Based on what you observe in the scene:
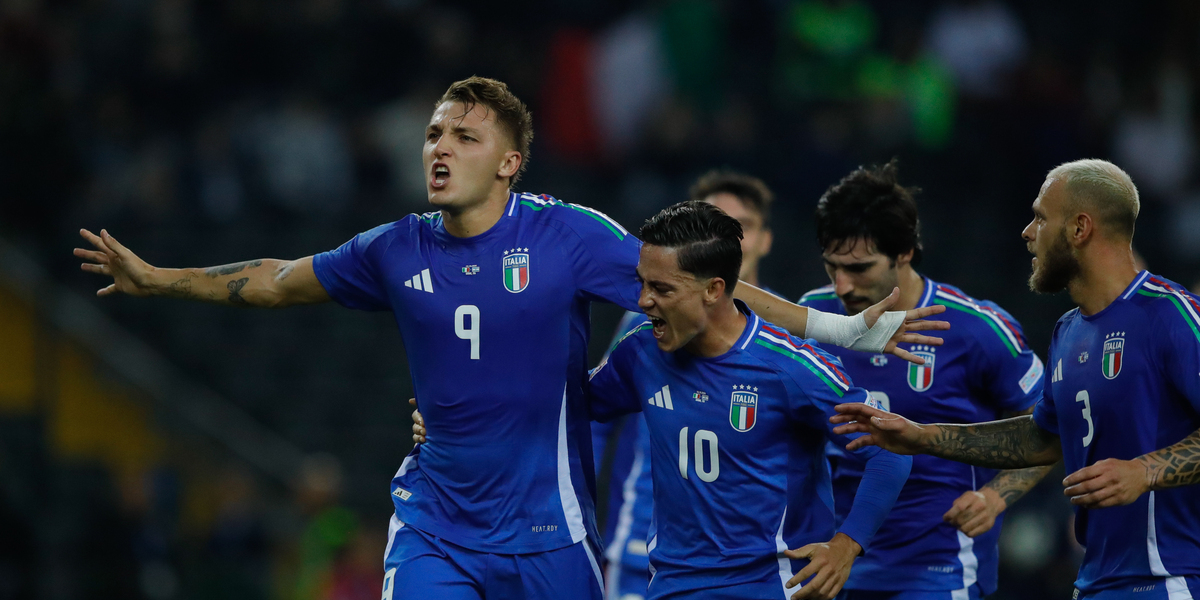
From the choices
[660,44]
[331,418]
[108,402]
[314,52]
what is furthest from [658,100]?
[108,402]

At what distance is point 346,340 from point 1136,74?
30.3 ft

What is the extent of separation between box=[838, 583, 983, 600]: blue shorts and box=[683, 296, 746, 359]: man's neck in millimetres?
1473

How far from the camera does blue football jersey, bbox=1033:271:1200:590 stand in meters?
4.34

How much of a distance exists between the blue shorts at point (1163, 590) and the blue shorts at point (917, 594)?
110cm

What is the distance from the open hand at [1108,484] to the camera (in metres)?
3.98

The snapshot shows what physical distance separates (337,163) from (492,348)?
9.56m

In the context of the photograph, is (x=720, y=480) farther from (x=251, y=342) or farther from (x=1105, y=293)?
(x=251, y=342)

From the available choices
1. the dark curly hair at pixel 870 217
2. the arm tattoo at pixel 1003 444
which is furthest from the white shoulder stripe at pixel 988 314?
the arm tattoo at pixel 1003 444

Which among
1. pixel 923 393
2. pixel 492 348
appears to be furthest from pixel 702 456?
pixel 923 393

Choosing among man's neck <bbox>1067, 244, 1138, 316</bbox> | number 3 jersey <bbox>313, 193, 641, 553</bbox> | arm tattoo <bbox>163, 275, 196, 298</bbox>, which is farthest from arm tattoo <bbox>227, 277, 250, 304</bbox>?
man's neck <bbox>1067, 244, 1138, 316</bbox>

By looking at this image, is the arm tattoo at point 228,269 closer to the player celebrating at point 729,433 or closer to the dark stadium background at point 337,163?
the player celebrating at point 729,433

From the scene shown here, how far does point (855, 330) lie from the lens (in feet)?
15.8

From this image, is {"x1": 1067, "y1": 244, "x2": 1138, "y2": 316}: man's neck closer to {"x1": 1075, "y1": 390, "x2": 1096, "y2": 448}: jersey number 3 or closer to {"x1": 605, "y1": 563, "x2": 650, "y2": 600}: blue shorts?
{"x1": 1075, "y1": 390, "x2": 1096, "y2": 448}: jersey number 3

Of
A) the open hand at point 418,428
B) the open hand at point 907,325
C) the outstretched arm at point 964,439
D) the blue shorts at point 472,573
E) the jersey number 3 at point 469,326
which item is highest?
the jersey number 3 at point 469,326
